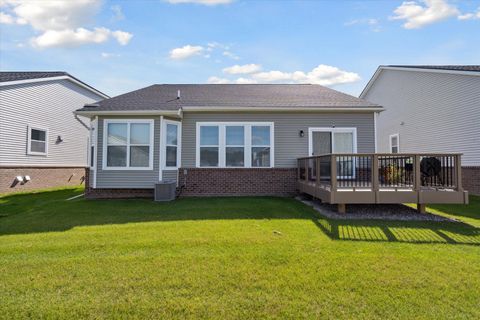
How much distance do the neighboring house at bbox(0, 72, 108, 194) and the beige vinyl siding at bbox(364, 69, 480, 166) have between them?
1569cm

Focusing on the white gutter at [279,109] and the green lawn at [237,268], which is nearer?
the green lawn at [237,268]

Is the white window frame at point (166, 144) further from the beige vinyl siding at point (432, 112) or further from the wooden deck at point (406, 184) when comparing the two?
the beige vinyl siding at point (432, 112)

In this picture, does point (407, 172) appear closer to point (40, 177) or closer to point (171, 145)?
point (171, 145)

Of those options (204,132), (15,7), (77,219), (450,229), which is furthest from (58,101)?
(450,229)

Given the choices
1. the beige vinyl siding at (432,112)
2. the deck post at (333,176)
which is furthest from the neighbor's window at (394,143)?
the deck post at (333,176)

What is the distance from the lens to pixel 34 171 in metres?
13.2

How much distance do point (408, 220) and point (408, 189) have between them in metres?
0.85

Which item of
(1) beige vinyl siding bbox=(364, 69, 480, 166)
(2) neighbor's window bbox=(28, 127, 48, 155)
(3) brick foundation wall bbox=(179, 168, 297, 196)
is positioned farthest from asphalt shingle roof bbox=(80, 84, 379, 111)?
(2) neighbor's window bbox=(28, 127, 48, 155)

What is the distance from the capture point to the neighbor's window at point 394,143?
53.2ft

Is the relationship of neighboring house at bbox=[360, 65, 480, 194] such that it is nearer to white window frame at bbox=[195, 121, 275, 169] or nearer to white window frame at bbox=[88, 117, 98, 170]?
white window frame at bbox=[195, 121, 275, 169]

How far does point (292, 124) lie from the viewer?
1029 centimetres

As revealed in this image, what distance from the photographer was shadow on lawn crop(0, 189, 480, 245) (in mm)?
5324

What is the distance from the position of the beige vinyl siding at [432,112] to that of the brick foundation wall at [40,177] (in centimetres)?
1903

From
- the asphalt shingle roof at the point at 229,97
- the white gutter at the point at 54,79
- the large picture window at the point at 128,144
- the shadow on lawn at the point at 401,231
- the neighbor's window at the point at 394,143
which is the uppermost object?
the white gutter at the point at 54,79
